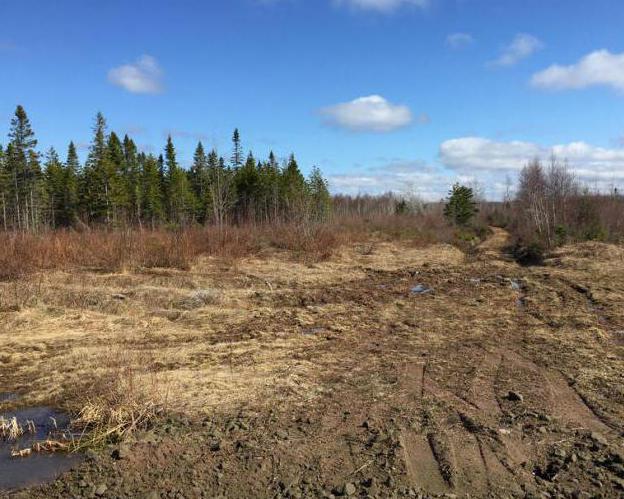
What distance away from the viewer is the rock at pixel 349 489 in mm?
3949

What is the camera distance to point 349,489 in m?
3.99

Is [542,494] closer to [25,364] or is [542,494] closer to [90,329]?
[25,364]

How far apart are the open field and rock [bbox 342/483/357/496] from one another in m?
0.02

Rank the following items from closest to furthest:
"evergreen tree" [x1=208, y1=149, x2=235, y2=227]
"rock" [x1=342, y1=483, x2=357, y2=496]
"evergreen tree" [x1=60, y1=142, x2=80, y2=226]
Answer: "rock" [x1=342, y1=483, x2=357, y2=496] → "evergreen tree" [x1=208, y1=149, x2=235, y2=227] → "evergreen tree" [x1=60, y1=142, x2=80, y2=226]

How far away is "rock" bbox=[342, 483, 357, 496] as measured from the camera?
395cm

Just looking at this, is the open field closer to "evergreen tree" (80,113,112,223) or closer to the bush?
the bush

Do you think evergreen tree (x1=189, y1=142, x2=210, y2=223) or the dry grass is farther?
evergreen tree (x1=189, y1=142, x2=210, y2=223)

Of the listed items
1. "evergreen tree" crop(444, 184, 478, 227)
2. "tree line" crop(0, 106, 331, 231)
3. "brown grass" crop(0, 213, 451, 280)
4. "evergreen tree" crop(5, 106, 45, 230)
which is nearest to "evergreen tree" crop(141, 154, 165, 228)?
"tree line" crop(0, 106, 331, 231)

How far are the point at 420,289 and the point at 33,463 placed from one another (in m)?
12.5

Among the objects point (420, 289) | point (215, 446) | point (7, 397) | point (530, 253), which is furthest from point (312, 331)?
point (530, 253)

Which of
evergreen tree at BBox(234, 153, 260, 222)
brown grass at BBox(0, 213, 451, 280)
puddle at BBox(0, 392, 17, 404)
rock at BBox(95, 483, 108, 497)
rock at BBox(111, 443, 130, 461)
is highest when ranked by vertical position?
evergreen tree at BBox(234, 153, 260, 222)

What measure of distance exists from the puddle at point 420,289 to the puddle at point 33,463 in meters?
10.8

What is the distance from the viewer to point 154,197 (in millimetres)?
62000

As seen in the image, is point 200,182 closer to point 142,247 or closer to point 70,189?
point 70,189
